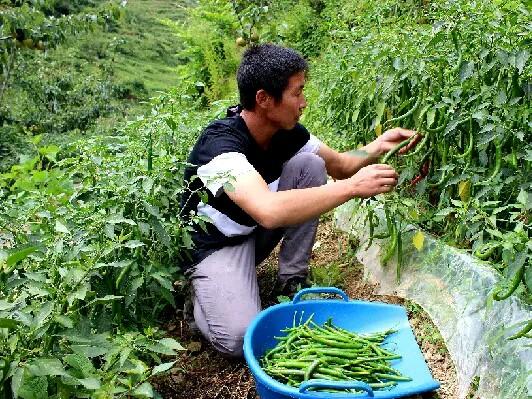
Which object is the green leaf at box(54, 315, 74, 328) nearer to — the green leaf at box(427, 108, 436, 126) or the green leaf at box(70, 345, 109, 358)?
the green leaf at box(70, 345, 109, 358)

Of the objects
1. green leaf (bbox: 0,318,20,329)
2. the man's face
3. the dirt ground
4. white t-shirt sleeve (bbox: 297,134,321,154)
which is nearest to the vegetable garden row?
green leaf (bbox: 0,318,20,329)

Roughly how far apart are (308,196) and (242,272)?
569mm

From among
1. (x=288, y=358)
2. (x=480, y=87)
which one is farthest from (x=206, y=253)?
(x=480, y=87)

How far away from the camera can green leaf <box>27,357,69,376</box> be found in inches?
65.4

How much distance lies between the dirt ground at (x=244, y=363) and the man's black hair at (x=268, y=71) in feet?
3.25

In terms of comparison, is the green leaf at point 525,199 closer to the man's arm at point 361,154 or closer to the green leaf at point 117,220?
the man's arm at point 361,154

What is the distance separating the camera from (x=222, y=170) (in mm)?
2572

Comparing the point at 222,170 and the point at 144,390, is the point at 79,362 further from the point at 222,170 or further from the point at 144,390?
the point at 222,170

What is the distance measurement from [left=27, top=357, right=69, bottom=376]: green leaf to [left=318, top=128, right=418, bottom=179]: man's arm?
173cm

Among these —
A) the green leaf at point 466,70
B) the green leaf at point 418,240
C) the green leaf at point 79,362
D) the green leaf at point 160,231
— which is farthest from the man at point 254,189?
the green leaf at point 79,362

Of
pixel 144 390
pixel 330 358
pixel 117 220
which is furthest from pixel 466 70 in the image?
pixel 144 390

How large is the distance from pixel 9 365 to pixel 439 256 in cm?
172

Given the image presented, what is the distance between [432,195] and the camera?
2959 millimetres

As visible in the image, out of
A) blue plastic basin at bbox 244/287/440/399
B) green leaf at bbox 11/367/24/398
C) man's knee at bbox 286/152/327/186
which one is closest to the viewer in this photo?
green leaf at bbox 11/367/24/398
